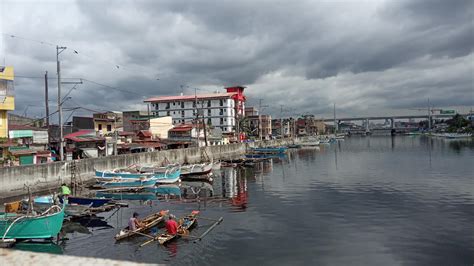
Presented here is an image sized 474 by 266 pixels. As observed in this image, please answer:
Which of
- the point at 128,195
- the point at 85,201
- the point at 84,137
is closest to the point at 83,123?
the point at 84,137

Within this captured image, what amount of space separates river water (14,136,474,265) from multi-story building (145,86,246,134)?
92103 millimetres

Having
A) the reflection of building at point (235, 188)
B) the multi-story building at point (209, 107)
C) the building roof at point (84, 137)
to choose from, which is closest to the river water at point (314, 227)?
the reflection of building at point (235, 188)

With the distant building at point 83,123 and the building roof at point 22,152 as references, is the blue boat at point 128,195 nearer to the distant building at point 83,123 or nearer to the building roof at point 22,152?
the building roof at point 22,152

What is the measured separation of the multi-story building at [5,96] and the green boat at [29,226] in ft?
90.7

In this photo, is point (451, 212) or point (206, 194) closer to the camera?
point (451, 212)

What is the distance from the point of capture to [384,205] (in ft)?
105

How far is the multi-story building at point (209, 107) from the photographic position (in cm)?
13600

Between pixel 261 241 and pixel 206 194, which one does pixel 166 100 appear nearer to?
pixel 206 194

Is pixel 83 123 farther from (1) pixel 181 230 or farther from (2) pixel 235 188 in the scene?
(1) pixel 181 230

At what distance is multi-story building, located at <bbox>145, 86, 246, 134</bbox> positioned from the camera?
446 feet

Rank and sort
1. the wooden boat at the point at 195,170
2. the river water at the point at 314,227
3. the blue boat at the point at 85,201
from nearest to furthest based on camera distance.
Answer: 1. the river water at the point at 314,227
2. the blue boat at the point at 85,201
3. the wooden boat at the point at 195,170

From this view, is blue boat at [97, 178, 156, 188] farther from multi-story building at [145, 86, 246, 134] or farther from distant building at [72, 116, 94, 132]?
multi-story building at [145, 86, 246, 134]

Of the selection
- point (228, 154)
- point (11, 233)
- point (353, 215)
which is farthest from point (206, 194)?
point (228, 154)

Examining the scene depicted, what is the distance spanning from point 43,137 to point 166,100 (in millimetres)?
90746
